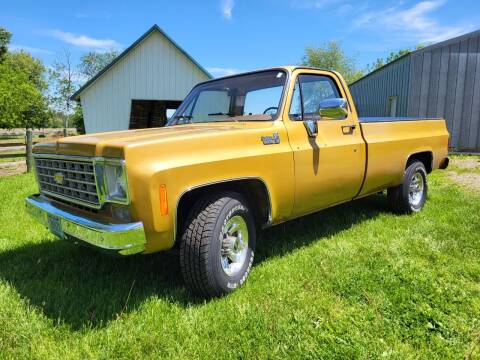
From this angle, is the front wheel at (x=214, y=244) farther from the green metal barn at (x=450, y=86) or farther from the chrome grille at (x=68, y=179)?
the green metal barn at (x=450, y=86)

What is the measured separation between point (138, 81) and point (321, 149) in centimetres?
1329

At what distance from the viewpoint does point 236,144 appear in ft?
10.7

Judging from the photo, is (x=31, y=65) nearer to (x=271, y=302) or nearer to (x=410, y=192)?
(x=410, y=192)

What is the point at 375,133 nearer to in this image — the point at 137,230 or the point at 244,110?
the point at 244,110

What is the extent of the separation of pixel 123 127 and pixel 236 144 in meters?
13.4

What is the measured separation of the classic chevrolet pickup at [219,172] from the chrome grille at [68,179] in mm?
11

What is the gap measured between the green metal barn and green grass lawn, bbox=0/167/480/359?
10.5 metres

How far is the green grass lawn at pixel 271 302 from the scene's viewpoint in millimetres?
2586

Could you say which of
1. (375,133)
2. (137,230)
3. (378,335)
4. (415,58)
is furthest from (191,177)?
(415,58)

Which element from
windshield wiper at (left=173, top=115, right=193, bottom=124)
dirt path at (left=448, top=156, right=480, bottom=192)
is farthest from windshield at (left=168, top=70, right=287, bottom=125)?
dirt path at (left=448, top=156, right=480, bottom=192)

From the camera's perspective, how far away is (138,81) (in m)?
15.8

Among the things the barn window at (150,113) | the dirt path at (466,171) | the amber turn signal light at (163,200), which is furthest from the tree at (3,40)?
the amber turn signal light at (163,200)

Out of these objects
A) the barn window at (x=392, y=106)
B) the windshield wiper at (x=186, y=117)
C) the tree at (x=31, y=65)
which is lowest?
the windshield wiper at (x=186, y=117)

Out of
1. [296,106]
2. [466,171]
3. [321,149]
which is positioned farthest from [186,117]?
[466,171]
